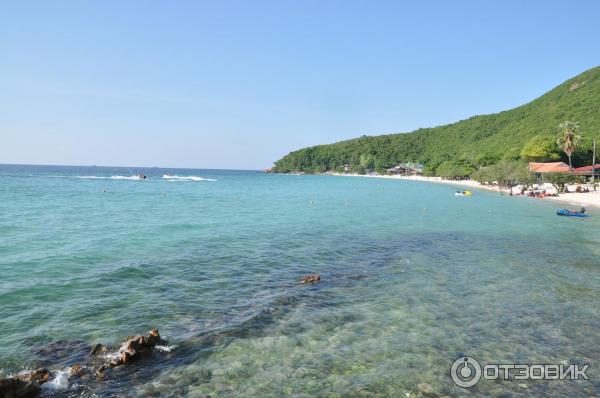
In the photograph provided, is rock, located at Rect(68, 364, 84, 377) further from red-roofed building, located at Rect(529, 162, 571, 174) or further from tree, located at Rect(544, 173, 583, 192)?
red-roofed building, located at Rect(529, 162, 571, 174)

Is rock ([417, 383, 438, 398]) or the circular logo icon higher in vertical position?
rock ([417, 383, 438, 398])

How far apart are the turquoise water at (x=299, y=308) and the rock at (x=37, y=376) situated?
18.0 inches

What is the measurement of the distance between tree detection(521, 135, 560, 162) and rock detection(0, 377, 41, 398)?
413ft

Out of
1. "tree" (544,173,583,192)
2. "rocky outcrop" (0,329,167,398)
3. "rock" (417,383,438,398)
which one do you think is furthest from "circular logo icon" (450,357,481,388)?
"tree" (544,173,583,192)

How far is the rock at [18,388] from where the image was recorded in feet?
24.1

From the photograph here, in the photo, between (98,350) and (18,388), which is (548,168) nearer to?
(98,350)

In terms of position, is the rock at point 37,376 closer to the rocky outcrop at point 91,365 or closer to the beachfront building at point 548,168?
the rocky outcrop at point 91,365

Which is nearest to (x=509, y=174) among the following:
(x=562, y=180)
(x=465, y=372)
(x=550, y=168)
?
(x=562, y=180)

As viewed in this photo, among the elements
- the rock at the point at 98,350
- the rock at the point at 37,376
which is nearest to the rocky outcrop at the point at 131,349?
the rock at the point at 98,350

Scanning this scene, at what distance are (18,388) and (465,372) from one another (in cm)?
968

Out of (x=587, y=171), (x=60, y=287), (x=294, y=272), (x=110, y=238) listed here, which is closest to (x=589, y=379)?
(x=294, y=272)

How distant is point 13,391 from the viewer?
24.5 ft
